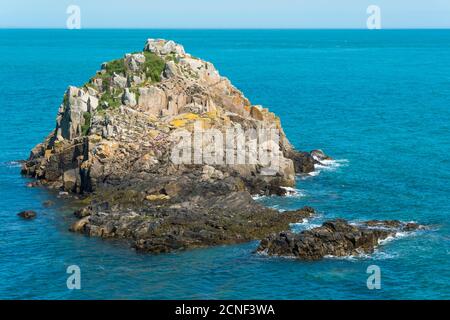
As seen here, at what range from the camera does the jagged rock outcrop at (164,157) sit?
8938 cm

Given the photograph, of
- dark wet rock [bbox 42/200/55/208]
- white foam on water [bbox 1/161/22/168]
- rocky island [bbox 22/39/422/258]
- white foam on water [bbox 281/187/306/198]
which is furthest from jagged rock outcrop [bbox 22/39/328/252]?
dark wet rock [bbox 42/200/55/208]

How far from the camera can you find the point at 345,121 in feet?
555

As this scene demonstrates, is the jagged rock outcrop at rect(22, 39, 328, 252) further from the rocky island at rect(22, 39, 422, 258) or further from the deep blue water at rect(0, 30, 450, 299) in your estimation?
the deep blue water at rect(0, 30, 450, 299)

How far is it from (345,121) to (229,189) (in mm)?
75695

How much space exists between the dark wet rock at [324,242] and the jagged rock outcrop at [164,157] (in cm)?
565

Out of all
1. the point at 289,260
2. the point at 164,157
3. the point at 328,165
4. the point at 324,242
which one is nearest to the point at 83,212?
the point at 164,157

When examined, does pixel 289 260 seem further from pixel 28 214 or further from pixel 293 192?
pixel 28 214

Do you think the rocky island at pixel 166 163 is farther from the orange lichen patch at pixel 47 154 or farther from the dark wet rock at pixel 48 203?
the dark wet rock at pixel 48 203

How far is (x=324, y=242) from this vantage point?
81875mm

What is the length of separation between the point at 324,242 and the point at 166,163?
31.7 metres

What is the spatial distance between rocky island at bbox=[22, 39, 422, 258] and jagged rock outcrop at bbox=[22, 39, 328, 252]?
0.16m

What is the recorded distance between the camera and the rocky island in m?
87.4
